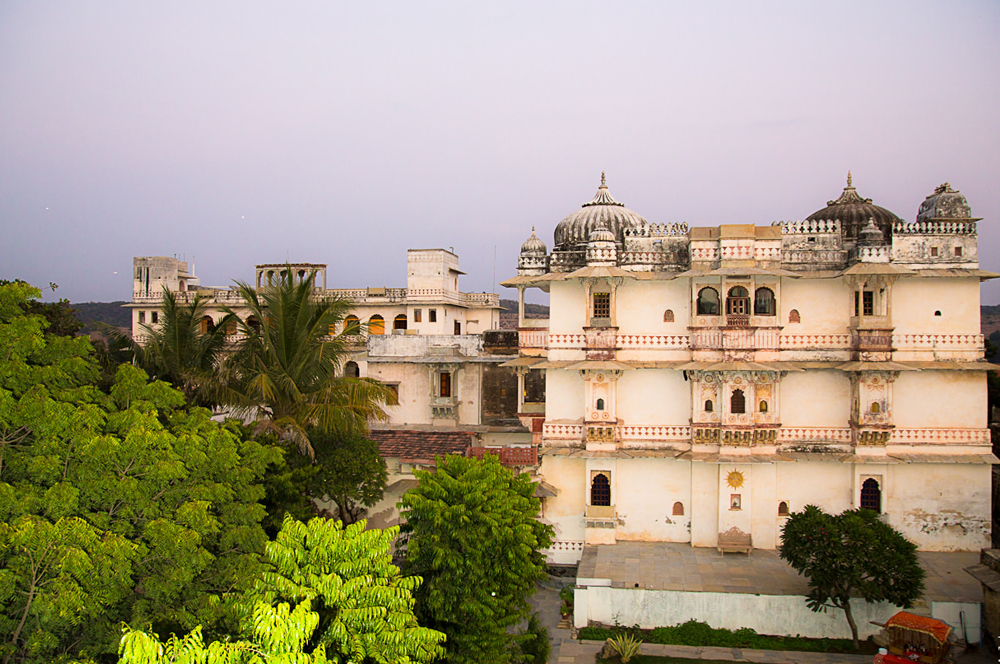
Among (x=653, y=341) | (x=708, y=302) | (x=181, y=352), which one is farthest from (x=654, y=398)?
(x=181, y=352)

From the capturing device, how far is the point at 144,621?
34.2 ft

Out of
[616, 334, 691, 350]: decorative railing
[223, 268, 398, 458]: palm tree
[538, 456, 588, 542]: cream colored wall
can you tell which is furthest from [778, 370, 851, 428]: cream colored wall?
[223, 268, 398, 458]: palm tree

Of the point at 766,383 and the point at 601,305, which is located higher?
the point at 601,305

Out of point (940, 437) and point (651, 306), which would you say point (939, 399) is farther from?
point (651, 306)

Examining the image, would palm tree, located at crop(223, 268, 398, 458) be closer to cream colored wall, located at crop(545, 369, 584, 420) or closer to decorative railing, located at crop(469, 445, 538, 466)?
decorative railing, located at crop(469, 445, 538, 466)

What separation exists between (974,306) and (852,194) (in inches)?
199

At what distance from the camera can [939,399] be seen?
69.7 ft

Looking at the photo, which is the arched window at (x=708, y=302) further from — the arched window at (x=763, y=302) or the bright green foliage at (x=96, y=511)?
the bright green foliage at (x=96, y=511)

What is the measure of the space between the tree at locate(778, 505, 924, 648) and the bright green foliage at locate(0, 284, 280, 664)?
12387mm

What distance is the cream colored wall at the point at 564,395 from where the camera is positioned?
Result: 2272cm

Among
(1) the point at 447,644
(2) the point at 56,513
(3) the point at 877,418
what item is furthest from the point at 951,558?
(2) the point at 56,513

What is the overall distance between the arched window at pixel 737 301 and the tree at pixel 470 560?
979 cm

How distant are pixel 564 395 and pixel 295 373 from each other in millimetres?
8385

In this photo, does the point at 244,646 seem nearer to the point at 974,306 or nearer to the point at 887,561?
the point at 887,561
